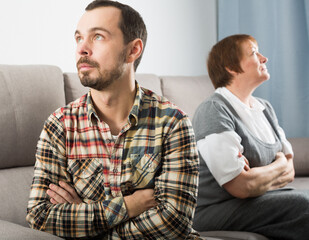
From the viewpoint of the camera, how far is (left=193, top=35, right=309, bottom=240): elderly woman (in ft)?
5.34

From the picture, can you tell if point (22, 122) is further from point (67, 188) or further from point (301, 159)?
point (301, 159)

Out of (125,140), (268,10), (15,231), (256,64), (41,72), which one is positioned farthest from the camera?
(268,10)

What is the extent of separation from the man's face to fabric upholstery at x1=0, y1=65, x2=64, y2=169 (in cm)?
40

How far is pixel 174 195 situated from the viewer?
4.22 feet

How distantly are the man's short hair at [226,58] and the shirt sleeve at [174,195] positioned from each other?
25.0 inches

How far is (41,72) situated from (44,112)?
173mm

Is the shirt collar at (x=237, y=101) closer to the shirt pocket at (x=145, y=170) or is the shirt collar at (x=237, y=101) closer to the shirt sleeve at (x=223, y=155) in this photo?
the shirt sleeve at (x=223, y=155)

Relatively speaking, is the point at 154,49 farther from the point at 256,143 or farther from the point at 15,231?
the point at 15,231

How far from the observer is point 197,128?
1736 mm

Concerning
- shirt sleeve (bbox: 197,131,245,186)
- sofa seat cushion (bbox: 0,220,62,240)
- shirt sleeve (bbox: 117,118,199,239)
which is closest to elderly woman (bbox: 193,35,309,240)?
shirt sleeve (bbox: 197,131,245,186)

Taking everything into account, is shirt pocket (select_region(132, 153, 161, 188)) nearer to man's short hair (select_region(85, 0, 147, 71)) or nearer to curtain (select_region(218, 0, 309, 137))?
man's short hair (select_region(85, 0, 147, 71))

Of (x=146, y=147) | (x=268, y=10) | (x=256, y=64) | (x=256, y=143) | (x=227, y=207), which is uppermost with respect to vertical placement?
(x=268, y=10)

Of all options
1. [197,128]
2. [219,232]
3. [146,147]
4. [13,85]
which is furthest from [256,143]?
[13,85]

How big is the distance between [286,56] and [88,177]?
202 cm
